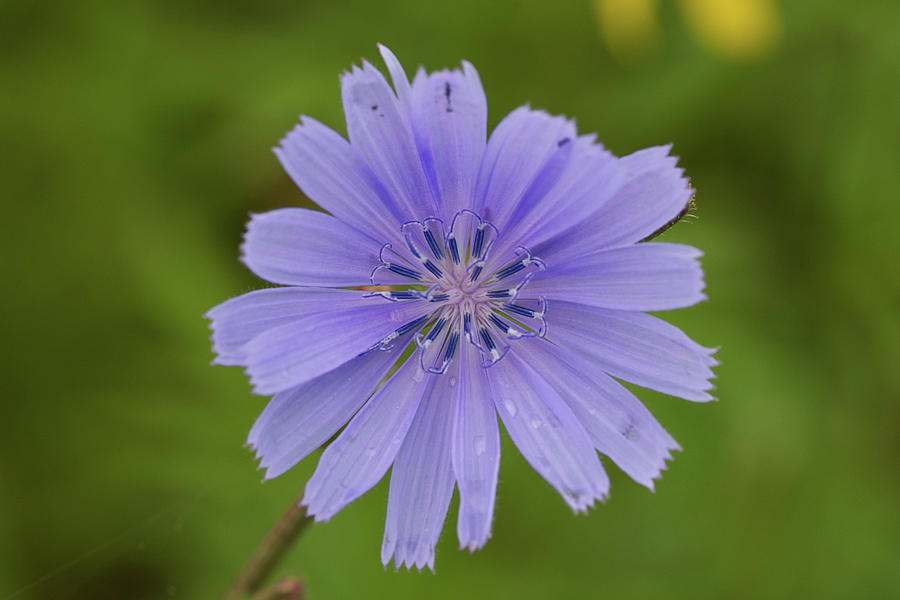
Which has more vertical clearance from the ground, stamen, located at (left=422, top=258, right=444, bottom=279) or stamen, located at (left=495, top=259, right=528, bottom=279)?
stamen, located at (left=495, top=259, right=528, bottom=279)

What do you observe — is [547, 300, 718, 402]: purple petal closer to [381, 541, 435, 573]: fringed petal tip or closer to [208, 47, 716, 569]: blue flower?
[208, 47, 716, 569]: blue flower

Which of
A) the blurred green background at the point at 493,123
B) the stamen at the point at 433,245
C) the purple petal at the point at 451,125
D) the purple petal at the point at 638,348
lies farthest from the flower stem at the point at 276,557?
the blurred green background at the point at 493,123

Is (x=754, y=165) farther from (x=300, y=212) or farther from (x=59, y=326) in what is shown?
(x=59, y=326)

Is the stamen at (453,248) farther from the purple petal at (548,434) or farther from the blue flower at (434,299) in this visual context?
the purple petal at (548,434)

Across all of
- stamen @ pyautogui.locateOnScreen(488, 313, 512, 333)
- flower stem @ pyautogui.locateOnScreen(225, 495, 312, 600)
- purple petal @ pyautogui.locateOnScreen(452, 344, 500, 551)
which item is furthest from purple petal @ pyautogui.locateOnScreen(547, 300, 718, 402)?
flower stem @ pyautogui.locateOnScreen(225, 495, 312, 600)

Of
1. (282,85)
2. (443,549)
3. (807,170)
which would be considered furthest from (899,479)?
(282,85)

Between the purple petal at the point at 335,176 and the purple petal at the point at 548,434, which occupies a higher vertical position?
the purple petal at the point at 335,176
